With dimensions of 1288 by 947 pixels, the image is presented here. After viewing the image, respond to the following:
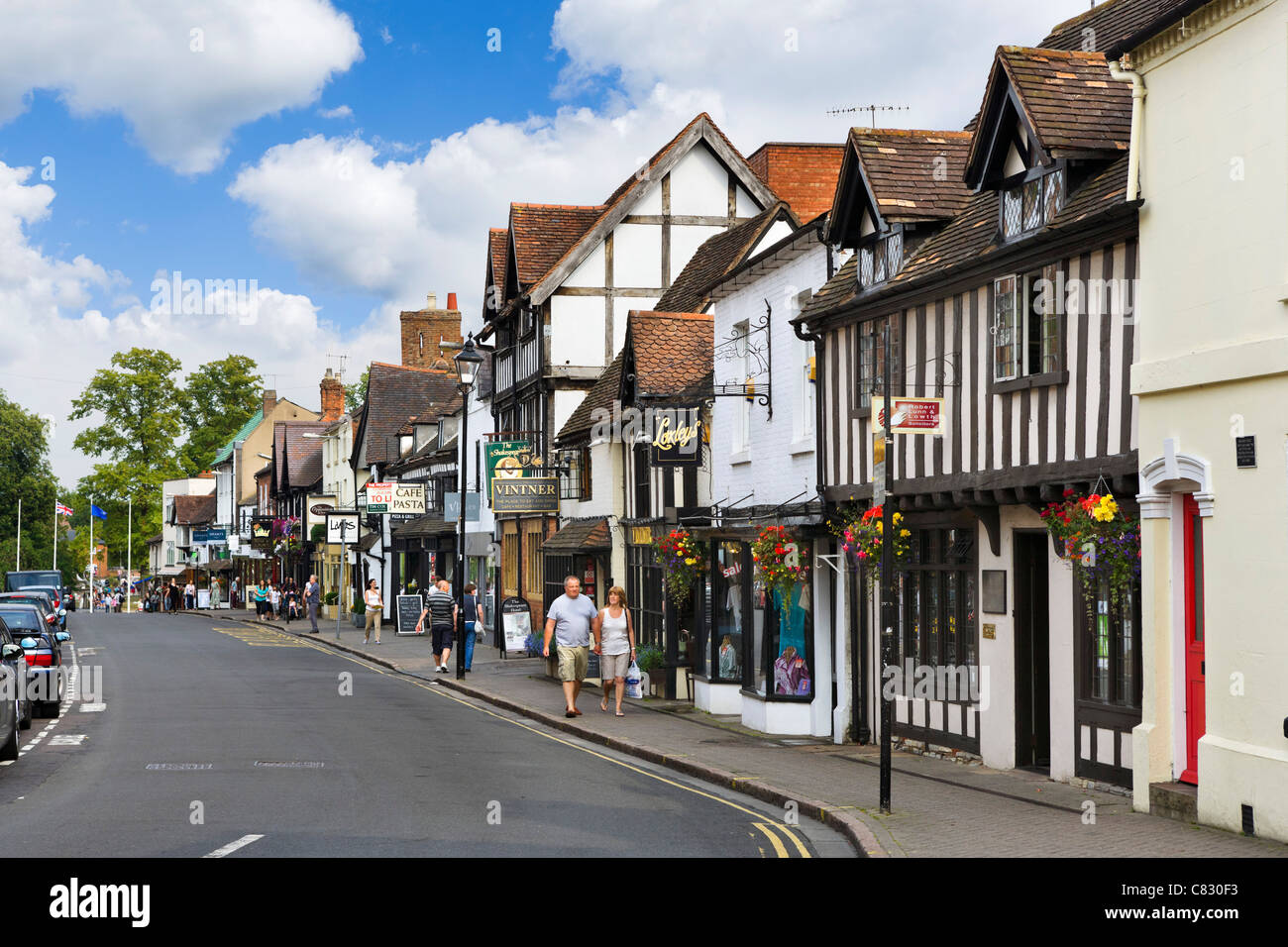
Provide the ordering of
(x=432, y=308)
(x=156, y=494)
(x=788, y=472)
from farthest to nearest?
(x=156, y=494) → (x=432, y=308) → (x=788, y=472)

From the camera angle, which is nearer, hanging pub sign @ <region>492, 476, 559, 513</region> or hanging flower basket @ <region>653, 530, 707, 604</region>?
hanging flower basket @ <region>653, 530, 707, 604</region>

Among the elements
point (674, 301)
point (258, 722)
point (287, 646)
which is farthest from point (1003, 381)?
point (287, 646)

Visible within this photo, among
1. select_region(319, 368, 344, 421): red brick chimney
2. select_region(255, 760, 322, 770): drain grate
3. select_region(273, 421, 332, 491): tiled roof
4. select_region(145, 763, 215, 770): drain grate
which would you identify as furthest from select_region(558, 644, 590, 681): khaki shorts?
select_region(319, 368, 344, 421): red brick chimney

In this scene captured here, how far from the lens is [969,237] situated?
604 inches

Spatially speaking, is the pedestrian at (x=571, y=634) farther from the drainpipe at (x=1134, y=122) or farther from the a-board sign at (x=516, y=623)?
the a-board sign at (x=516, y=623)

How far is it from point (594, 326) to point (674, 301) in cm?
535

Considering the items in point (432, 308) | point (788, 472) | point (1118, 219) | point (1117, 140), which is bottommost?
point (788, 472)

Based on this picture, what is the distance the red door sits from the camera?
11453 millimetres

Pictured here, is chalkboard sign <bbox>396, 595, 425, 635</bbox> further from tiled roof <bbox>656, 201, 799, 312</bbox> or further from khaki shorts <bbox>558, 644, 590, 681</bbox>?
khaki shorts <bbox>558, 644, 590, 681</bbox>

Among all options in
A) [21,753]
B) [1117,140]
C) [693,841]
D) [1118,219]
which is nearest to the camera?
[693,841]

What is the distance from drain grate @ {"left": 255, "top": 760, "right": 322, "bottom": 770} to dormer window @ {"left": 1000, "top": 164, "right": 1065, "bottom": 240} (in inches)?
346

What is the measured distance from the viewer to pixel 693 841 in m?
10.9

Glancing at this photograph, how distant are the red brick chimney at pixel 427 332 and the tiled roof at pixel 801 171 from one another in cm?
3420

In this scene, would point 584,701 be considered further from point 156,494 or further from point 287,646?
point 156,494
